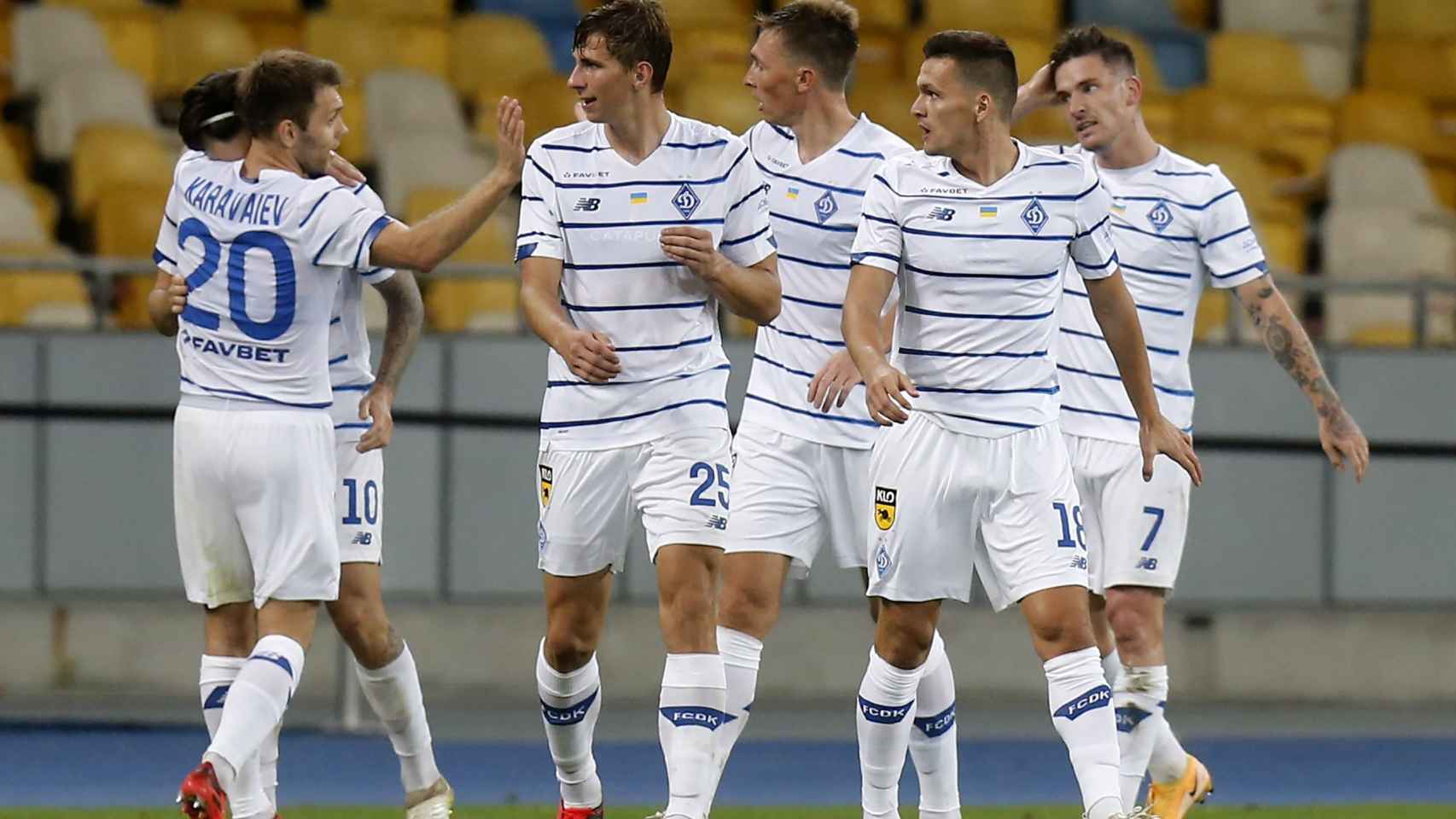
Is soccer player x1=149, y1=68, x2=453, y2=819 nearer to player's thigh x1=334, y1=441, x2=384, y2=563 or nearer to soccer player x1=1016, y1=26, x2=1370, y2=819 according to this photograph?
player's thigh x1=334, y1=441, x2=384, y2=563

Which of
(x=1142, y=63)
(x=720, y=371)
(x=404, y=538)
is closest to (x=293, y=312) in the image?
(x=720, y=371)

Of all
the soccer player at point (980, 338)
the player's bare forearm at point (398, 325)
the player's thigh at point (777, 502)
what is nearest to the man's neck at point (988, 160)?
the soccer player at point (980, 338)

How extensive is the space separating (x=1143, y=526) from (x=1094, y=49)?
1660mm

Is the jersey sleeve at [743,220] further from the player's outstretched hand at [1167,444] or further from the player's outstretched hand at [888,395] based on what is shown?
the player's outstretched hand at [1167,444]

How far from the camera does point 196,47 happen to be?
1545 centimetres

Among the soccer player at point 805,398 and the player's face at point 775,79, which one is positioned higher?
the player's face at point 775,79

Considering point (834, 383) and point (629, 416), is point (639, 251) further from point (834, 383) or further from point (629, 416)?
point (834, 383)

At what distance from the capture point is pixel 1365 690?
43.2 feet

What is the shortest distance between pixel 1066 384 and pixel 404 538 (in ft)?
17.8

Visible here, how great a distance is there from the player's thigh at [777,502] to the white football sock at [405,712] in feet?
3.76

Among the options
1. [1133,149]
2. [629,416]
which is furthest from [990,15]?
[629,416]

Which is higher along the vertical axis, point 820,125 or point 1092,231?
point 820,125

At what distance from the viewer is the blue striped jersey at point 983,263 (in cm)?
716

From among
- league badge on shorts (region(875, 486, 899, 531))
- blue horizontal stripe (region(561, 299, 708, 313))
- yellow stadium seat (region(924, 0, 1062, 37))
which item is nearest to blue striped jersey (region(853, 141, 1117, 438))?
league badge on shorts (region(875, 486, 899, 531))
